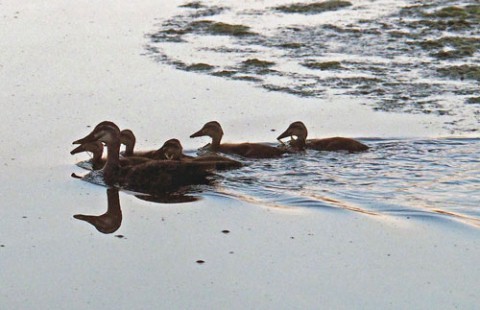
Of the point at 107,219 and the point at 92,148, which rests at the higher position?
the point at 92,148

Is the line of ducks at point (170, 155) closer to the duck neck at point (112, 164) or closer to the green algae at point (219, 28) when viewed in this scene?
the duck neck at point (112, 164)

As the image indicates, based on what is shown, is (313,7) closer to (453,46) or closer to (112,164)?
(453,46)

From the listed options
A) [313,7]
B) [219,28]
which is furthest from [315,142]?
[313,7]

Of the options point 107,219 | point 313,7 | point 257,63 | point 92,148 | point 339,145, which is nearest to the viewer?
point 107,219

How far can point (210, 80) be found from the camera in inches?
580

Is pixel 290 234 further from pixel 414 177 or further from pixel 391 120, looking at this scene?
pixel 391 120

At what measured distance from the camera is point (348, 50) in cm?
1619

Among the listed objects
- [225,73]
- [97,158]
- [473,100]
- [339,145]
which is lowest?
[97,158]

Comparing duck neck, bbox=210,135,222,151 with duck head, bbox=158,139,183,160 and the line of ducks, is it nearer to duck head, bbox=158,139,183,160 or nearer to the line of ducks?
the line of ducks

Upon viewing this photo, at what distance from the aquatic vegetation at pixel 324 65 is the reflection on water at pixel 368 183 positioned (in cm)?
305

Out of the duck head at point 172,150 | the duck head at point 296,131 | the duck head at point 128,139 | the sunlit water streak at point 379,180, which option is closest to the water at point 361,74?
the sunlit water streak at point 379,180

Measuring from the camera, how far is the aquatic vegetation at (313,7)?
18844 mm

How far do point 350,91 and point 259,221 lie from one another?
459 centimetres

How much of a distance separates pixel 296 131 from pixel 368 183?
1.41 metres
